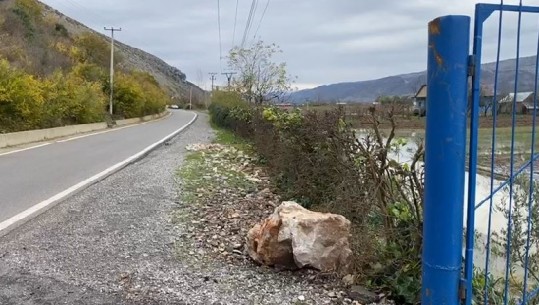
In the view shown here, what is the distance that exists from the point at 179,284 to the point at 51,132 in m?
20.0

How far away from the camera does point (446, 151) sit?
1873mm

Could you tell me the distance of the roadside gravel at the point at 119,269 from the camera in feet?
12.2

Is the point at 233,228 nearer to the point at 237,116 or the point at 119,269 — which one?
the point at 119,269

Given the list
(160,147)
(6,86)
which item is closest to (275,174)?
(160,147)

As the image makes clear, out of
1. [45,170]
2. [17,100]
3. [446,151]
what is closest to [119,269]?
[446,151]

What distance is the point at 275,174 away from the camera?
929 cm

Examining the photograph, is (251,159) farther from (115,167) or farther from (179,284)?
(179,284)

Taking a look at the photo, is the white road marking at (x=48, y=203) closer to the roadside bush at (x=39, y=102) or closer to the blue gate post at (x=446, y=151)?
the blue gate post at (x=446, y=151)

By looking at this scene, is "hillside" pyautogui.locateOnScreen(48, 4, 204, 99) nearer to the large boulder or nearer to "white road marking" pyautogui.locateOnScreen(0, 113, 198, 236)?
"white road marking" pyautogui.locateOnScreen(0, 113, 198, 236)

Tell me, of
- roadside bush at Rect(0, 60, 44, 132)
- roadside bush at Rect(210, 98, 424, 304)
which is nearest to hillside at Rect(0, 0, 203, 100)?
roadside bush at Rect(0, 60, 44, 132)

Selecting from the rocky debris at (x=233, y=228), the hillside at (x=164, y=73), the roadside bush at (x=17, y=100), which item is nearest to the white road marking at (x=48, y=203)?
the rocky debris at (x=233, y=228)

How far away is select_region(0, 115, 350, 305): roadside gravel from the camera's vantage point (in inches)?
146

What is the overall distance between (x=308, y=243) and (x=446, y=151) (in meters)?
2.59

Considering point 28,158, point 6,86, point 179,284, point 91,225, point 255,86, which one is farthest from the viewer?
point 255,86
